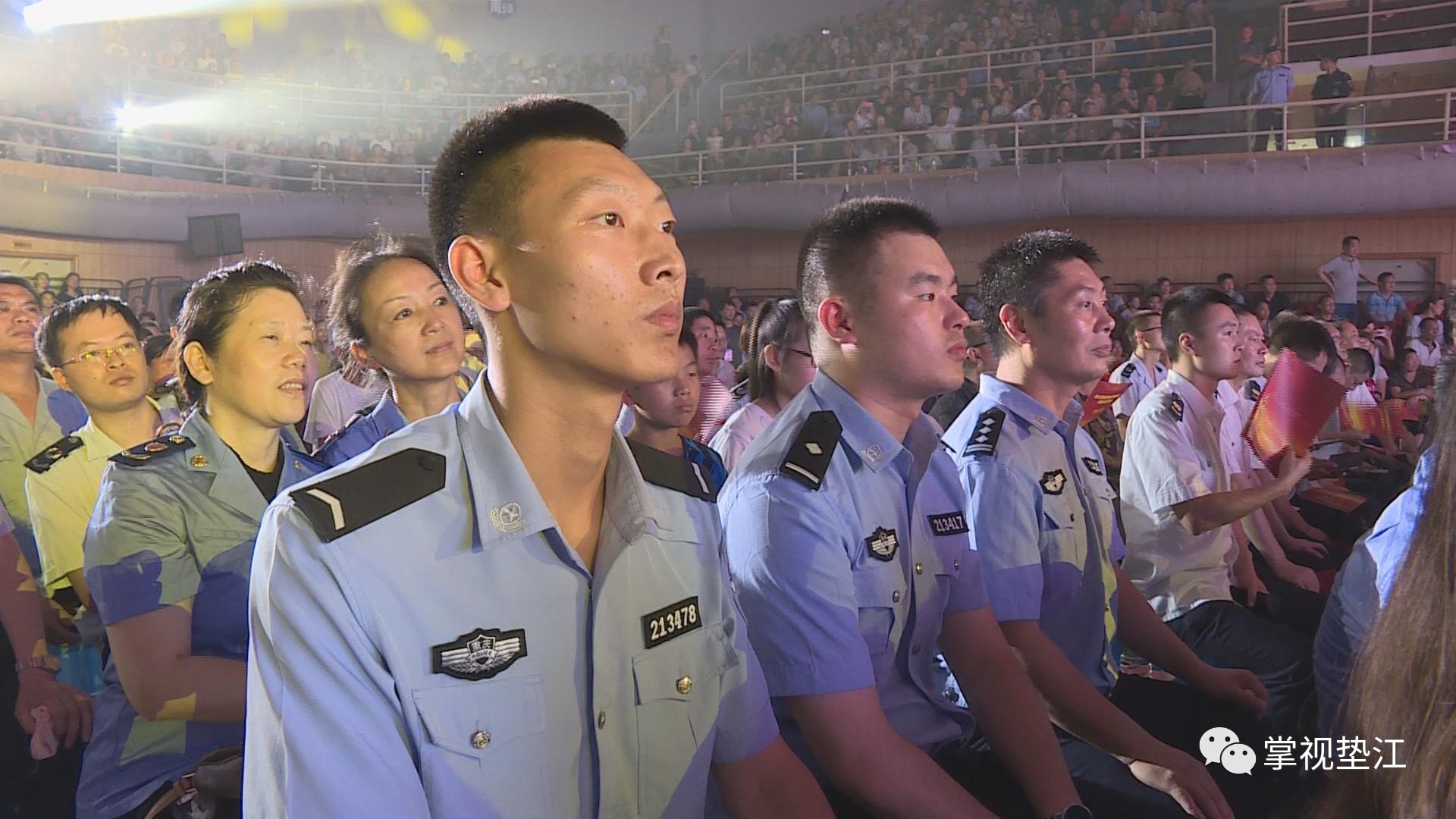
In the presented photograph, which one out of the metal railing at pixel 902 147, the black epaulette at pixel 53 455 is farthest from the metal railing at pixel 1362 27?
the black epaulette at pixel 53 455

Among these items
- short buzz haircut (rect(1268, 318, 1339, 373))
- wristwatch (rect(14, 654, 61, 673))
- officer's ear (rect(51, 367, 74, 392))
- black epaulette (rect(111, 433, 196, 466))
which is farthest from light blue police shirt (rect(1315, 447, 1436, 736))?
short buzz haircut (rect(1268, 318, 1339, 373))

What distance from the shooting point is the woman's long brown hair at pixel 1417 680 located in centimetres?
85

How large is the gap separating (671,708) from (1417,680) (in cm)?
77

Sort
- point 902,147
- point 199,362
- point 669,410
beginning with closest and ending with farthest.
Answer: point 199,362, point 669,410, point 902,147

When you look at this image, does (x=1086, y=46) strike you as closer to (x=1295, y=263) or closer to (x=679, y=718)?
(x=1295, y=263)

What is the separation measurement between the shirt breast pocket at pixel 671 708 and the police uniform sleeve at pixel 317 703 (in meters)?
0.26

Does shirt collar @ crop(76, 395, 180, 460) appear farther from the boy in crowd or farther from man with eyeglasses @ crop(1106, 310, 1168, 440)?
man with eyeglasses @ crop(1106, 310, 1168, 440)

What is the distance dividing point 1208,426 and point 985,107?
9.86 metres

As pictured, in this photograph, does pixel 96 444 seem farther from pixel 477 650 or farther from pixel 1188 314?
pixel 1188 314

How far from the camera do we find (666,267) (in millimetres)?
1175

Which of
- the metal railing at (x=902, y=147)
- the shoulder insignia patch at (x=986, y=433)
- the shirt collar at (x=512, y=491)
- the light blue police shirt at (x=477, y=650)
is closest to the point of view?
the light blue police shirt at (x=477, y=650)

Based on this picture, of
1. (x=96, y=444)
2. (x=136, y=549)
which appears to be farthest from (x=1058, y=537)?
(x=96, y=444)

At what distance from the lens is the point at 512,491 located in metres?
Answer: 1.11

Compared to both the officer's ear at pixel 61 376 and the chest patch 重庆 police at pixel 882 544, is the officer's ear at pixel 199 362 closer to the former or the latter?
the officer's ear at pixel 61 376
